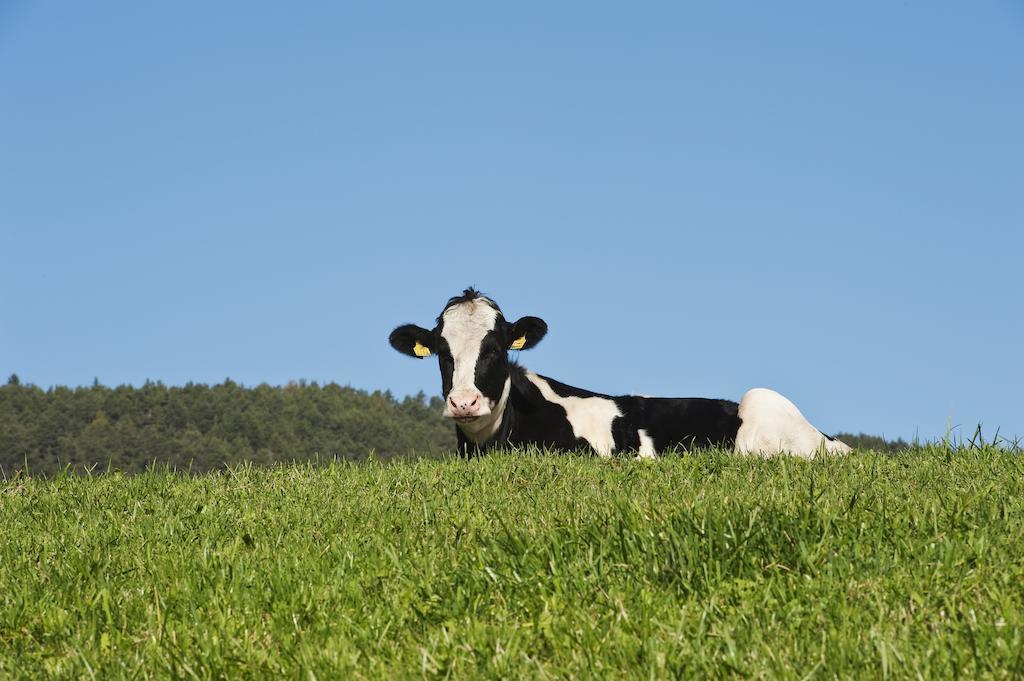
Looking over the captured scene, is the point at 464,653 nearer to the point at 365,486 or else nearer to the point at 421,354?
the point at 365,486

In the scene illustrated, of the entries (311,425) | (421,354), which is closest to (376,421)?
(311,425)

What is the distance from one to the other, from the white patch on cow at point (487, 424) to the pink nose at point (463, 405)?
0.80 meters

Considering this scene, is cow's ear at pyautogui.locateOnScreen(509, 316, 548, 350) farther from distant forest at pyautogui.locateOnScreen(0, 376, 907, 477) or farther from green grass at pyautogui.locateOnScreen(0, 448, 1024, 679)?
distant forest at pyautogui.locateOnScreen(0, 376, 907, 477)

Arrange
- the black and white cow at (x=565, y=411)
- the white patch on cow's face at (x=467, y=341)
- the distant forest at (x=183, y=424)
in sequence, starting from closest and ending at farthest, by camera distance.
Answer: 1. the white patch on cow's face at (x=467, y=341)
2. the black and white cow at (x=565, y=411)
3. the distant forest at (x=183, y=424)

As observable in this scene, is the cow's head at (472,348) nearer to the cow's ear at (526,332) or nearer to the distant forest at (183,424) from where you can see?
the cow's ear at (526,332)

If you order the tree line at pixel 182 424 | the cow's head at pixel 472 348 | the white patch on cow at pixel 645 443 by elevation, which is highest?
the tree line at pixel 182 424

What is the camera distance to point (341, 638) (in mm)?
5637

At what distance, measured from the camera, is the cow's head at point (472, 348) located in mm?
13328

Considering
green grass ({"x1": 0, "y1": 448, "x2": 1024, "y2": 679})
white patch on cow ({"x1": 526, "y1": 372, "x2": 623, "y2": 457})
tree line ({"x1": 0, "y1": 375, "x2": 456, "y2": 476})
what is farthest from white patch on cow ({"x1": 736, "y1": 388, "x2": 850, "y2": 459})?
tree line ({"x1": 0, "y1": 375, "x2": 456, "y2": 476})

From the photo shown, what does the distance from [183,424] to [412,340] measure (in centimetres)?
15587

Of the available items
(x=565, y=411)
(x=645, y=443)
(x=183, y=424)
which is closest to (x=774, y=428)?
(x=645, y=443)

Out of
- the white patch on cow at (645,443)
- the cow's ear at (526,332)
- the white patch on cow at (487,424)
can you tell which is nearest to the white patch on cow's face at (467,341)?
the white patch on cow at (487,424)

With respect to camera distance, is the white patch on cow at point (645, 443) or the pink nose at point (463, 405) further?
the white patch on cow at point (645, 443)

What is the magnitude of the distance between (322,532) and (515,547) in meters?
1.76
